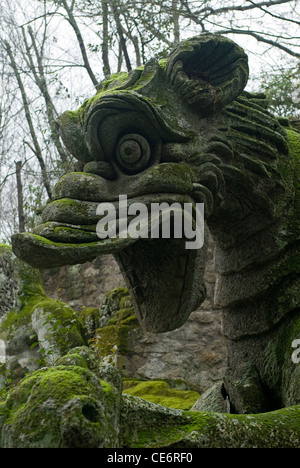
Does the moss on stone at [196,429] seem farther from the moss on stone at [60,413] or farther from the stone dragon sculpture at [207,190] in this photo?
the stone dragon sculpture at [207,190]

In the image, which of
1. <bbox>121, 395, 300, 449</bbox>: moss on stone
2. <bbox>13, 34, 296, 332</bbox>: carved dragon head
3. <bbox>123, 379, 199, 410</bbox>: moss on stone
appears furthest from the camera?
<bbox>123, 379, 199, 410</bbox>: moss on stone

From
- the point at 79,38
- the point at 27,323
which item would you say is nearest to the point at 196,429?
the point at 27,323

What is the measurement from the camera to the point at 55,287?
5984 mm

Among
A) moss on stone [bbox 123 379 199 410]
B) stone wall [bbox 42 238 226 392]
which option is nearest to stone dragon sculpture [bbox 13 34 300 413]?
moss on stone [bbox 123 379 199 410]

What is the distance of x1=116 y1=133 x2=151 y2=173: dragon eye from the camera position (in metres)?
1.75

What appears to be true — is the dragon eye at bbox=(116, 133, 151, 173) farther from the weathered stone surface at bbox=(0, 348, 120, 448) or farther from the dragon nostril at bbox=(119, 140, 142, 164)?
the weathered stone surface at bbox=(0, 348, 120, 448)

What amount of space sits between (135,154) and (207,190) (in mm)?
273

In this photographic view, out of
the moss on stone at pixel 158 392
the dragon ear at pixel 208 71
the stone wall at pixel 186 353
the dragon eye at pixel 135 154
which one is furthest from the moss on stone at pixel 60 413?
the stone wall at pixel 186 353

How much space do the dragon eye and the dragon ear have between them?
260mm

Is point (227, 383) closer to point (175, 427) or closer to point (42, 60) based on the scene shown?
point (175, 427)

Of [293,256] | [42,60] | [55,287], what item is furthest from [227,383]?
[42,60]

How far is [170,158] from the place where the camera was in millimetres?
1763

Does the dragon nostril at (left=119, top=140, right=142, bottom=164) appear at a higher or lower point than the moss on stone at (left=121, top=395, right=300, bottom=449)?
A: higher

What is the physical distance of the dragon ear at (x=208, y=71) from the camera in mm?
1867
